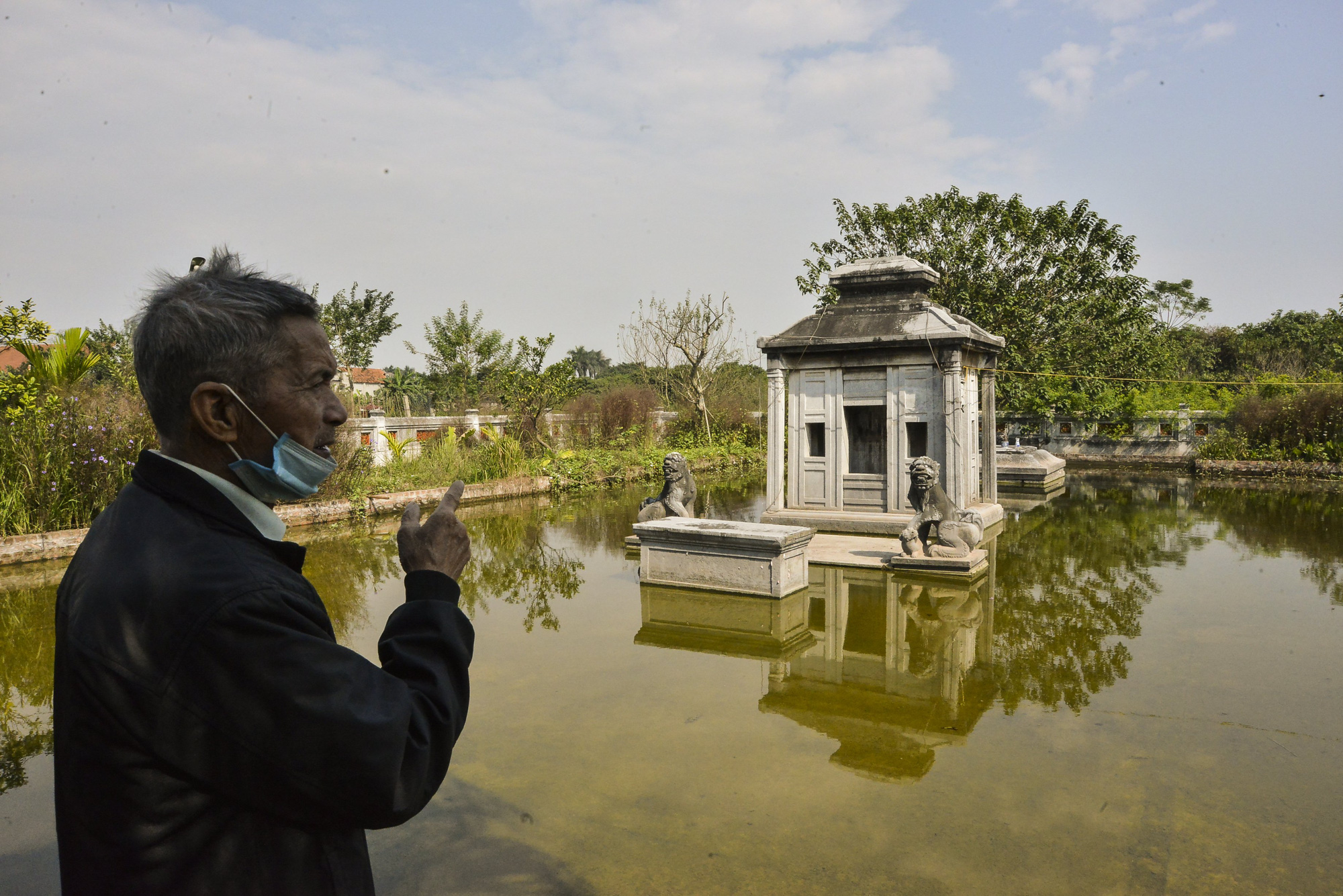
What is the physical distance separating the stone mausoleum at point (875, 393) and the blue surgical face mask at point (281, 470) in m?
9.83

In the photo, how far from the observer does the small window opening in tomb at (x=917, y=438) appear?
37.5 feet

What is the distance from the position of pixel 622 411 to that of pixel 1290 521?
49.3 feet

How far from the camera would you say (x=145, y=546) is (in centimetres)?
119

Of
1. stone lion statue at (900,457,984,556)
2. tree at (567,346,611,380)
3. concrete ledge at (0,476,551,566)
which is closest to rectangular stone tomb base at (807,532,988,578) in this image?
stone lion statue at (900,457,984,556)

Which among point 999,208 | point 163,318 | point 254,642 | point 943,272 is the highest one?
point 999,208

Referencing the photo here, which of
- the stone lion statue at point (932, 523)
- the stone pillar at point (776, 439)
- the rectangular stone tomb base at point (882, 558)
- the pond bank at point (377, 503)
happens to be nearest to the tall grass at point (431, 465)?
the pond bank at point (377, 503)

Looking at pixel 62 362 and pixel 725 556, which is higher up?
pixel 62 362

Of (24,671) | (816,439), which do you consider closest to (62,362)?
(24,671)

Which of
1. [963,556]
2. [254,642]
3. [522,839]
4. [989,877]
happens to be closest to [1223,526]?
[963,556]

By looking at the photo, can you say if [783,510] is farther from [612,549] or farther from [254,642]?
[254,642]

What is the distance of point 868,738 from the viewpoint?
4336 mm

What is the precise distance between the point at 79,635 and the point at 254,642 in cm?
27

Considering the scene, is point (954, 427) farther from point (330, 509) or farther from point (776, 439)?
point (330, 509)

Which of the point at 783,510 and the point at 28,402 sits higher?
the point at 28,402
